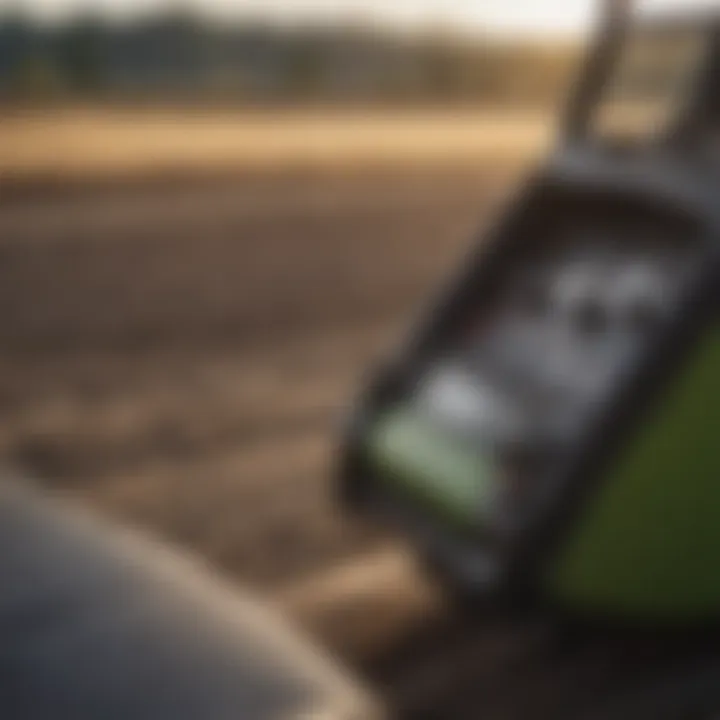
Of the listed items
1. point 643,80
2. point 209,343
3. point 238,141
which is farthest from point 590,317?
point 238,141

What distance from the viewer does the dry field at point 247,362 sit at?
211cm

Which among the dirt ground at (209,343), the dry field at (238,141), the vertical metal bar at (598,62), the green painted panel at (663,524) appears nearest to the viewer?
the green painted panel at (663,524)

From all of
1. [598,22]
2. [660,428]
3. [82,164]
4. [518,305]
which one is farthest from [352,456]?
[82,164]

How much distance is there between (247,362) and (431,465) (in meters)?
1.44

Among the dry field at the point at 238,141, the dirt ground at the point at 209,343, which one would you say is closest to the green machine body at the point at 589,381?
the dirt ground at the point at 209,343

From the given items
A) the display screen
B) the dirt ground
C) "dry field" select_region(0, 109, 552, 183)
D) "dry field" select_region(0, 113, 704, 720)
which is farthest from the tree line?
the display screen

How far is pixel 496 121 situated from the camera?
10.8m

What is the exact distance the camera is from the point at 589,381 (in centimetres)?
207

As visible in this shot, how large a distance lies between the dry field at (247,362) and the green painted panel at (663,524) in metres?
0.13

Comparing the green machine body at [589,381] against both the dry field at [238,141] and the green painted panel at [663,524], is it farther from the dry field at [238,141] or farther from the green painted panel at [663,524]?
the dry field at [238,141]

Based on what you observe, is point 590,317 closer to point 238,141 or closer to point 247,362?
point 247,362

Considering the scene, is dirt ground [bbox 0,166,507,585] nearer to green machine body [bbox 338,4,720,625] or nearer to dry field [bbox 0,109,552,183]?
green machine body [bbox 338,4,720,625]

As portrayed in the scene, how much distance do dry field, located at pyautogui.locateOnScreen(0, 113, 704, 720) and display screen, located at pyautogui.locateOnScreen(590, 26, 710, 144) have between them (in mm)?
815

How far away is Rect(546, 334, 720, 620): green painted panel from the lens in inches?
75.4
